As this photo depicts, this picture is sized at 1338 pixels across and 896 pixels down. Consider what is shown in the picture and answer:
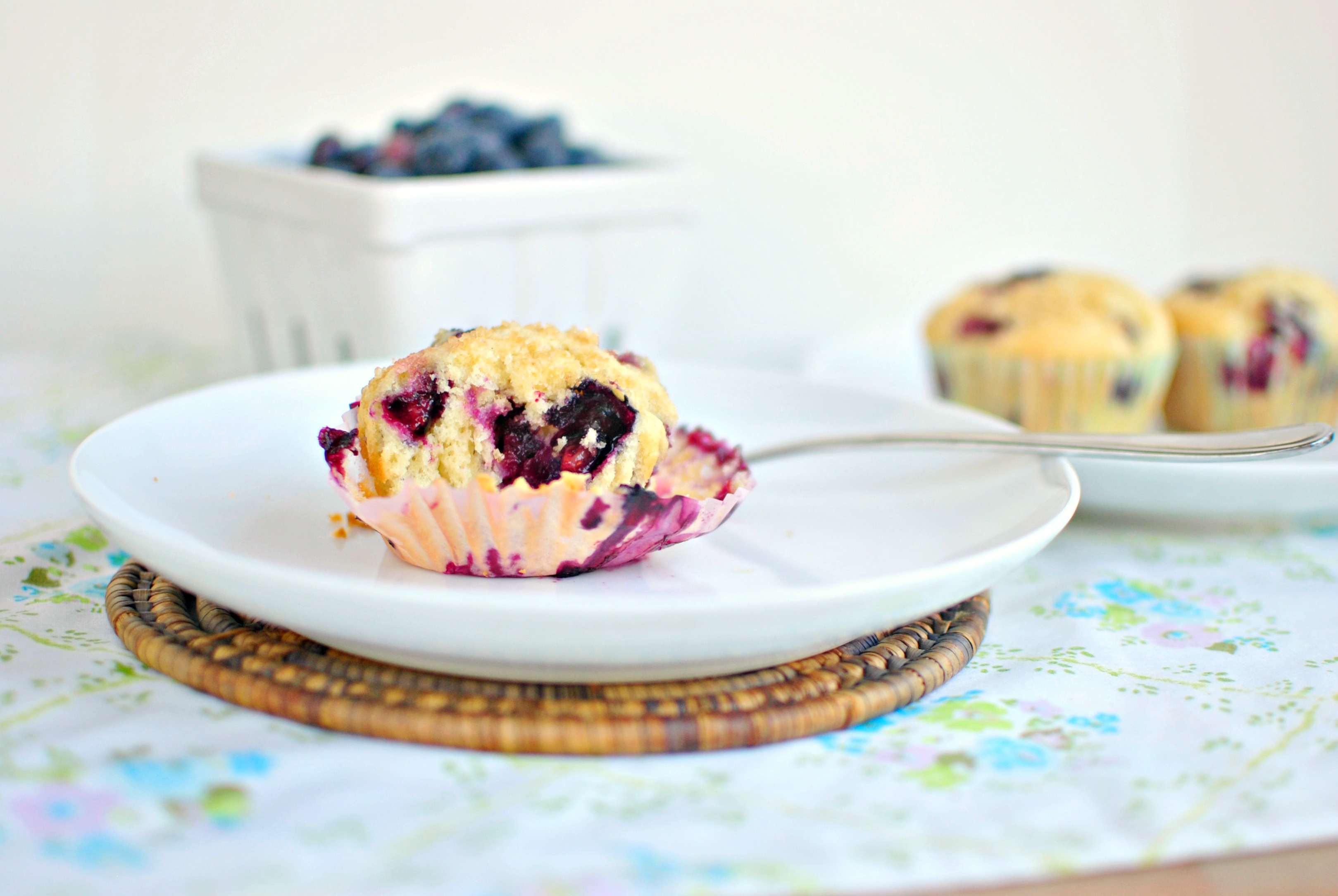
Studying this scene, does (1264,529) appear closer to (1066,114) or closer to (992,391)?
(992,391)

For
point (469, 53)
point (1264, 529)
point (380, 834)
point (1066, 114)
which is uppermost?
point (469, 53)

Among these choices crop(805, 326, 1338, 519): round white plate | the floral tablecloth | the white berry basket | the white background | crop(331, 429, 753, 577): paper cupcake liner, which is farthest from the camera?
the white background

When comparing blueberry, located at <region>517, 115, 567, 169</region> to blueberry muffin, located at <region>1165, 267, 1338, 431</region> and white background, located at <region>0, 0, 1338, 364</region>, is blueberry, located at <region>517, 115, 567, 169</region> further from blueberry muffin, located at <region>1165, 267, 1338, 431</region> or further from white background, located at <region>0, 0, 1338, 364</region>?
blueberry muffin, located at <region>1165, 267, 1338, 431</region>

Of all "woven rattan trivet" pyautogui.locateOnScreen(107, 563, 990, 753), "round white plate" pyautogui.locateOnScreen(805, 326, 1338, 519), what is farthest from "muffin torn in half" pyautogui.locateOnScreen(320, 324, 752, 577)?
"round white plate" pyautogui.locateOnScreen(805, 326, 1338, 519)

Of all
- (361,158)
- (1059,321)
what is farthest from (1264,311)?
(361,158)

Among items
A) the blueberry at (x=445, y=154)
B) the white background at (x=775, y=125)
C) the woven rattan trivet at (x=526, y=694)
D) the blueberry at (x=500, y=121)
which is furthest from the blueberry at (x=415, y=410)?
the white background at (x=775, y=125)

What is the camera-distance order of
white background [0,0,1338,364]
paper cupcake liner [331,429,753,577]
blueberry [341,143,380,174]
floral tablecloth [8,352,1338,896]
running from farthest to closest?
white background [0,0,1338,364] < blueberry [341,143,380,174] < paper cupcake liner [331,429,753,577] < floral tablecloth [8,352,1338,896]

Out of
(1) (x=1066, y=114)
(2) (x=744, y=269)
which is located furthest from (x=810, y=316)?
(1) (x=1066, y=114)
